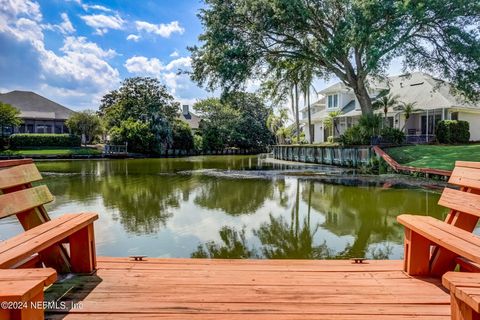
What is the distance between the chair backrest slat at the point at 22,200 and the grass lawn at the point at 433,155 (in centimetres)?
1479

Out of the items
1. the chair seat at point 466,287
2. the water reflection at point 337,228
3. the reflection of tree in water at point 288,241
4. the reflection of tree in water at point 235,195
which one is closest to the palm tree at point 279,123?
the reflection of tree in water at point 235,195

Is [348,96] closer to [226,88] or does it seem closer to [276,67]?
[276,67]

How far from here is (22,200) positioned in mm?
2795

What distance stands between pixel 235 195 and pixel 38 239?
326 inches

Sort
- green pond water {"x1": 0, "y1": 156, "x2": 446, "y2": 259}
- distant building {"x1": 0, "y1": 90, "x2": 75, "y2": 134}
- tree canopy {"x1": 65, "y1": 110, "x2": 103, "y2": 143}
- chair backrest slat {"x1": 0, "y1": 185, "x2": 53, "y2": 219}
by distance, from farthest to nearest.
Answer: distant building {"x1": 0, "y1": 90, "x2": 75, "y2": 134}, tree canopy {"x1": 65, "y1": 110, "x2": 103, "y2": 143}, green pond water {"x1": 0, "y1": 156, "x2": 446, "y2": 259}, chair backrest slat {"x1": 0, "y1": 185, "x2": 53, "y2": 219}

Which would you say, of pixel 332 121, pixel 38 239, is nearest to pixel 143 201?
pixel 38 239

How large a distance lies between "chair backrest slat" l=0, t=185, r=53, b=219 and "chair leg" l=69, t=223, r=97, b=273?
428mm

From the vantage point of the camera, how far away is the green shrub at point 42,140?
37.5 m

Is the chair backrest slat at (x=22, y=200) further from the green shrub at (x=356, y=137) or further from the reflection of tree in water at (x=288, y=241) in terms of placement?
the green shrub at (x=356, y=137)

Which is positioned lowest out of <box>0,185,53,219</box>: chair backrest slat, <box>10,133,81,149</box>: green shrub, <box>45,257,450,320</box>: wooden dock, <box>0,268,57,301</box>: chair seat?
<box>45,257,450,320</box>: wooden dock

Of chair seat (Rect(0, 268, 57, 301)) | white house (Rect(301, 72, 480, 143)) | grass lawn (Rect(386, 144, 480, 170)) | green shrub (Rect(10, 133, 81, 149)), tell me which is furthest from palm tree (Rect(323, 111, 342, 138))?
chair seat (Rect(0, 268, 57, 301))

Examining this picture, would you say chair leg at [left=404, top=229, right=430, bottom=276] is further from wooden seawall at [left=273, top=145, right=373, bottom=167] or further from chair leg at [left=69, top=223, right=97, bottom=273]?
wooden seawall at [left=273, top=145, right=373, bottom=167]

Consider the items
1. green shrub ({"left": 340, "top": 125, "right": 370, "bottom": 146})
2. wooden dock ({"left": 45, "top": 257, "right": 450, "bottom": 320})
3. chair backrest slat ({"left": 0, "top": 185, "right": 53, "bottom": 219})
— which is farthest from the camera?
green shrub ({"left": 340, "top": 125, "right": 370, "bottom": 146})

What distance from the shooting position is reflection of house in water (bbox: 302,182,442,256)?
594cm
